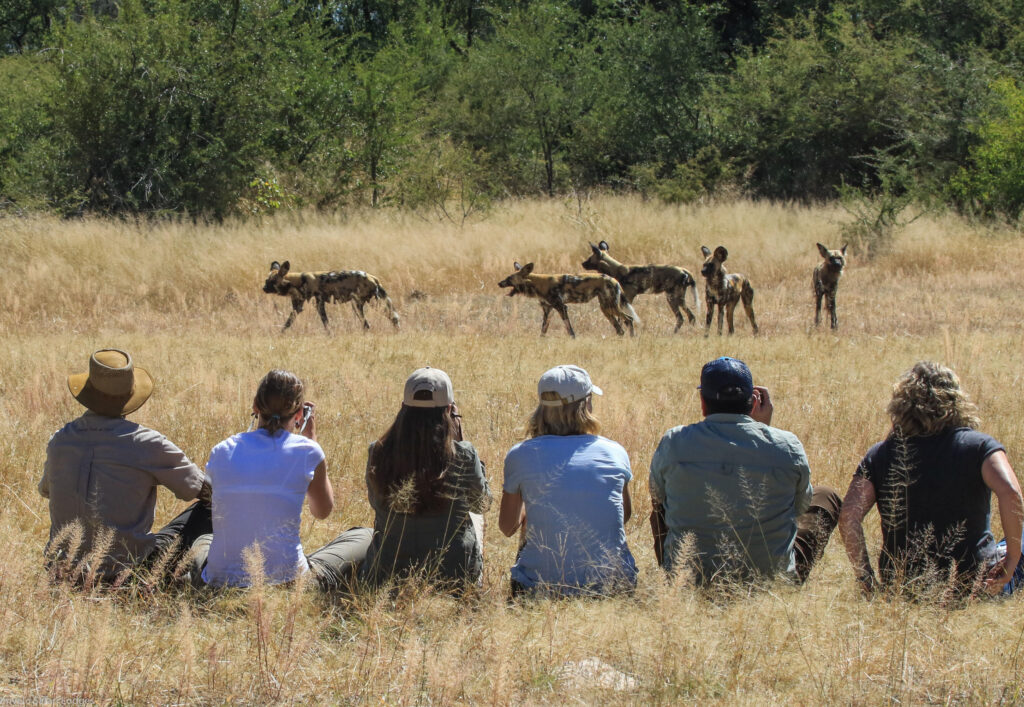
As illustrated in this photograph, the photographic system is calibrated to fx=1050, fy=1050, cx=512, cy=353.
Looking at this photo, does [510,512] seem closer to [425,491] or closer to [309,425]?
[425,491]

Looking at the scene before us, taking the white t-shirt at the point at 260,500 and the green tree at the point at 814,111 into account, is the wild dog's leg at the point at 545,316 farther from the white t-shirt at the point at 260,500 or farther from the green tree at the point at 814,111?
the green tree at the point at 814,111

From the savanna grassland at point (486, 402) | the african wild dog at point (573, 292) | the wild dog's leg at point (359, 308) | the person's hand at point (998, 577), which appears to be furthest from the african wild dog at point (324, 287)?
the person's hand at point (998, 577)

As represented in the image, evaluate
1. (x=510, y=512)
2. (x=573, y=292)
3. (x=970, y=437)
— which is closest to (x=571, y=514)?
(x=510, y=512)

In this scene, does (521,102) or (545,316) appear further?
(521,102)

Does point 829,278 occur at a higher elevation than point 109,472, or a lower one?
lower

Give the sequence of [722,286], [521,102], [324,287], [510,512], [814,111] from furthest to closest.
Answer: [521,102], [814,111], [324,287], [722,286], [510,512]

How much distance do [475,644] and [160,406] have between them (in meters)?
5.86

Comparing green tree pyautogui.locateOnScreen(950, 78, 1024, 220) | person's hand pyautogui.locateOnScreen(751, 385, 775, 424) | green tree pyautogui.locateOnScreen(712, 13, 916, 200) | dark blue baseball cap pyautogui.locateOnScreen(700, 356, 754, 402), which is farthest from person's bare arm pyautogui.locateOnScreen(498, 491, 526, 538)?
green tree pyautogui.locateOnScreen(712, 13, 916, 200)

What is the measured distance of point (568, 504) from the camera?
483 cm

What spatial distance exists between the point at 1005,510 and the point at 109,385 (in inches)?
159

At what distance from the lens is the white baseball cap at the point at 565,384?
16.2 ft

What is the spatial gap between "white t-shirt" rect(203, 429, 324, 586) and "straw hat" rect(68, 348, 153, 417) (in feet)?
1.89

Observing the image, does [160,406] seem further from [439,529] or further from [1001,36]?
[1001,36]

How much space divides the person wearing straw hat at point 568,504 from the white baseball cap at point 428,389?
441mm
